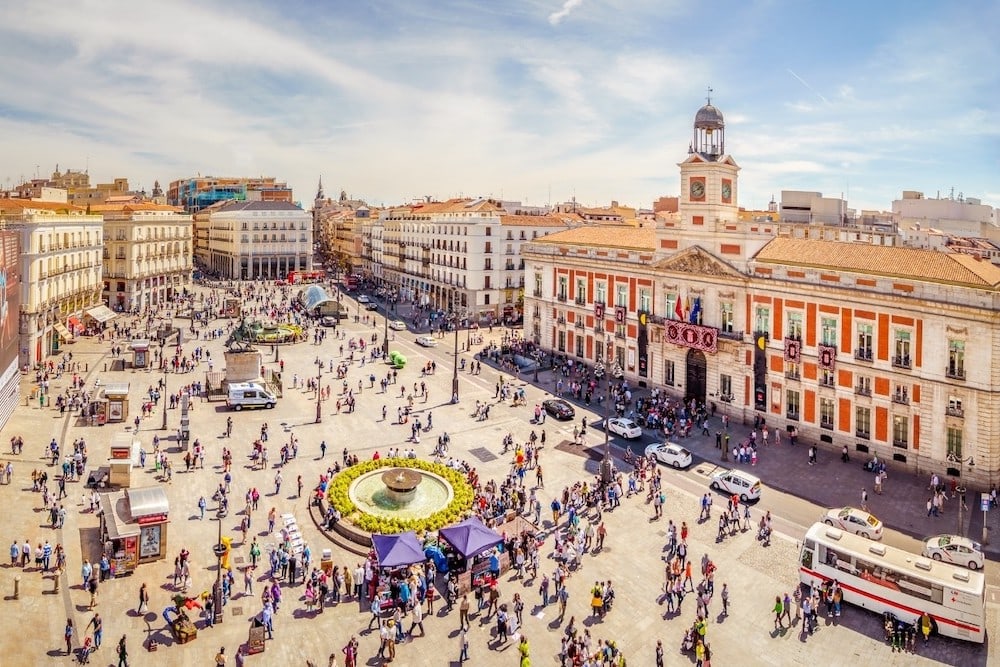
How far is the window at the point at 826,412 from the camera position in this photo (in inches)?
1604

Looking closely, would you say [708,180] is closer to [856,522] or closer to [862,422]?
[862,422]

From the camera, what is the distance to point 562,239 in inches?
2514

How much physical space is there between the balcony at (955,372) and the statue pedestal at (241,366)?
43.2 m

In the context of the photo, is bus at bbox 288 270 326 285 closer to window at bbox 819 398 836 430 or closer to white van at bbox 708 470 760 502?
window at bbox 819 398 836 430

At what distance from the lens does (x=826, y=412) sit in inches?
1615

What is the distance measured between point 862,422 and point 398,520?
26.5 meters

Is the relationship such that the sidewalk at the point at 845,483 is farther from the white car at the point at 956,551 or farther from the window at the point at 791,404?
the white car at the point at 956,551

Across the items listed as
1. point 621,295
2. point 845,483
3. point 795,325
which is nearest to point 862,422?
point 845,483

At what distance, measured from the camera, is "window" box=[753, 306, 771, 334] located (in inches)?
1741

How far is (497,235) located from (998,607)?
64.1m

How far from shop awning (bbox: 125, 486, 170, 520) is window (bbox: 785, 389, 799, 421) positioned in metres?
34.4

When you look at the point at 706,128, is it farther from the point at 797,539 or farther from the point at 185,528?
the point at 185,528

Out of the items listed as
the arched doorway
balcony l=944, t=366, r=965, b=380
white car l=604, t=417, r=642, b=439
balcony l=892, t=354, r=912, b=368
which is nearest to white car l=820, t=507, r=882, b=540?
balcony l=944, t=366, r=965, b=380

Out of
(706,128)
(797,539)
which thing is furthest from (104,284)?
(797,539)
